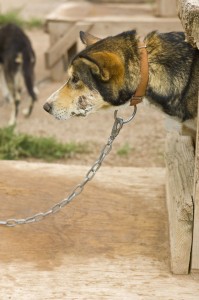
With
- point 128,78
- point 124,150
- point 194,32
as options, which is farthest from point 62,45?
→ point 194,32

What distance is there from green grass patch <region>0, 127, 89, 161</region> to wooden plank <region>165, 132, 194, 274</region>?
8.99ft

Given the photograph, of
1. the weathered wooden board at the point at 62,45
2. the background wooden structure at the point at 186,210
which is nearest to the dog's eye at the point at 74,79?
the background wooden structure at the point at 186,210

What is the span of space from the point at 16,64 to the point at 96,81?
4820 mm

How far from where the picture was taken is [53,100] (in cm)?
350

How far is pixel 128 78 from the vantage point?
10.8 feet

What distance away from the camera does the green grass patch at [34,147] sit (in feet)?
20.6

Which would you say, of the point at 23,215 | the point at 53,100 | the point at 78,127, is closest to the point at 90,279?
the point at 23,215

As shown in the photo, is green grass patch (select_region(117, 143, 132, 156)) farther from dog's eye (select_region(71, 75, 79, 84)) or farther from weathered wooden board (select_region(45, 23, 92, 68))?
dog's eye (select_region(71, 75, 79, 84))

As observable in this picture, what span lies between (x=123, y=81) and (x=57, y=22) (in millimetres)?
6090

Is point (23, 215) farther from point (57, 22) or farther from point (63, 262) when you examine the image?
point (57, 22)

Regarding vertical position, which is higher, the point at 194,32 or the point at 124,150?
the point at 194,32

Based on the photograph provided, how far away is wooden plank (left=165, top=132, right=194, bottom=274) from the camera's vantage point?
10.2ft

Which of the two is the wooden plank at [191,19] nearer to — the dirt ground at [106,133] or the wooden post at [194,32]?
the wooden post at [194,32]

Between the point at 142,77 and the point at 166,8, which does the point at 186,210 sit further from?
the point at 166,8
